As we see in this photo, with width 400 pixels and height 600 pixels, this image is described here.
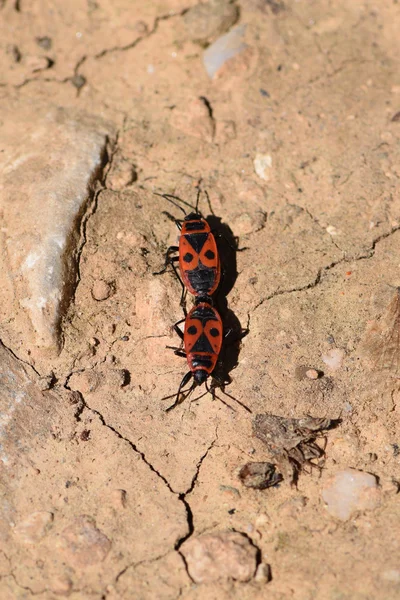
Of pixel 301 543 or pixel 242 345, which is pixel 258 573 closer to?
pixel 301 543

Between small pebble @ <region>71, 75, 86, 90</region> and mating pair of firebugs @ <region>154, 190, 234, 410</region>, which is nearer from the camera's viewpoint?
mating pair of firebugs @ <region>154, 190, 234, 410</region>

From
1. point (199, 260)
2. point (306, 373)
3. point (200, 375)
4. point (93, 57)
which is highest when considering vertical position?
point (93, 57)

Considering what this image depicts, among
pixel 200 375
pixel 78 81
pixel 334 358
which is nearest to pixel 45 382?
pixel 200 375

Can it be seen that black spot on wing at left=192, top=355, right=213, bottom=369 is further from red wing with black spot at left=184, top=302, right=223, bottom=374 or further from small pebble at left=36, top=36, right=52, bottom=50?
small pebble at left=36, top=36, right=52, bottom=50

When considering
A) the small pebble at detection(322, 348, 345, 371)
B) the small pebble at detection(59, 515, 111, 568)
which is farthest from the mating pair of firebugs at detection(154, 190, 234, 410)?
the small pebble at detection(59, 515, 111, 568)

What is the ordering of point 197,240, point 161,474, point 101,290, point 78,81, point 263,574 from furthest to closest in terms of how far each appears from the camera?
point 78,81 → point 197,240 → point 101,290 → point 161,474 → point 263,574

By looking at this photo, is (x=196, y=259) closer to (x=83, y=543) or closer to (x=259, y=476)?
(x=259, y=476)

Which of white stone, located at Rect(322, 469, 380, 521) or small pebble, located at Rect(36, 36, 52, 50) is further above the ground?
small pebble, located at Rect(36, 36, 52, 50)
